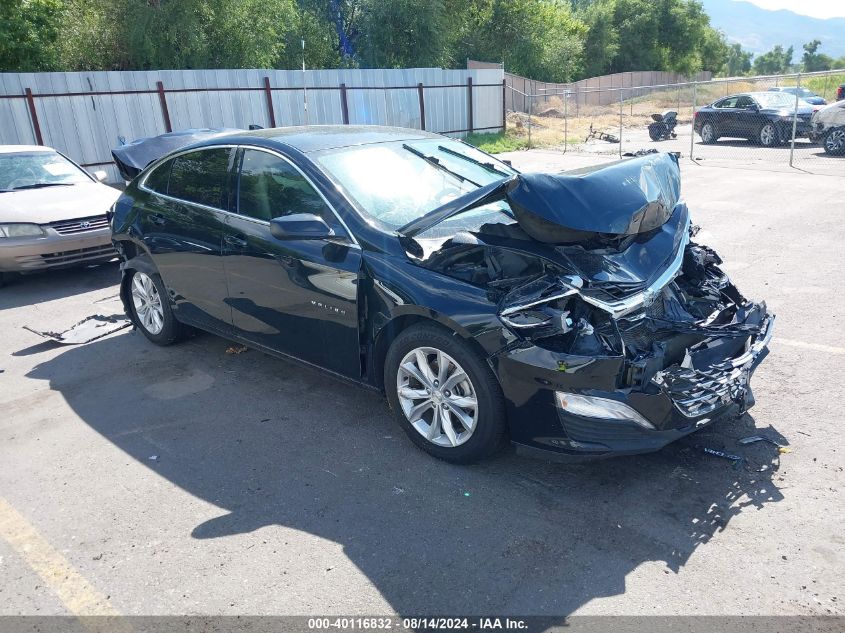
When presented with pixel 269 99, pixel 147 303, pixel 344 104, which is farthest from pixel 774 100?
pixel 147 303

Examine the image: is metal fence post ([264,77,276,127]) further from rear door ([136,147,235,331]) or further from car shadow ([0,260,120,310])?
rear door ([136,147,235,331])

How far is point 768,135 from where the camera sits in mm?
18781

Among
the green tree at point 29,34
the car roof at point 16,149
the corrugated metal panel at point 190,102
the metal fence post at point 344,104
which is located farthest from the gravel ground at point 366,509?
the green tree at point 29,34

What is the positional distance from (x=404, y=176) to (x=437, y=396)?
1.64 meters

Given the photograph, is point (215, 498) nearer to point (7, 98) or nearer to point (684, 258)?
point (684, 258)

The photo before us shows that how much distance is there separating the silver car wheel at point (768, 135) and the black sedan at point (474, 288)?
1655 centimetres

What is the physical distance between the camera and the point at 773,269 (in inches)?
281

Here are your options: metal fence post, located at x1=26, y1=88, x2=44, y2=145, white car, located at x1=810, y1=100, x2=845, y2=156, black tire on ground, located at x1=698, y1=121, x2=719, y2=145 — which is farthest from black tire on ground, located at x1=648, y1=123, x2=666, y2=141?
metal fence post, located at x1=26, y1=88, x2=44, y2=145

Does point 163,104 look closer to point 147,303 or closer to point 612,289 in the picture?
point 147,303

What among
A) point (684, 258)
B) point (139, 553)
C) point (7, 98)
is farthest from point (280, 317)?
point (7, 98)

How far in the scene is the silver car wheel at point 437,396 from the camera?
12.1 ft

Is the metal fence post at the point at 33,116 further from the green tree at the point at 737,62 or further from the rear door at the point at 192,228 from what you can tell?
the green tree at the point at 737,62

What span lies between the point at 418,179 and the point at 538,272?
143cm

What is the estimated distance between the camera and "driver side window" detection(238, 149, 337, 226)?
4332mm
